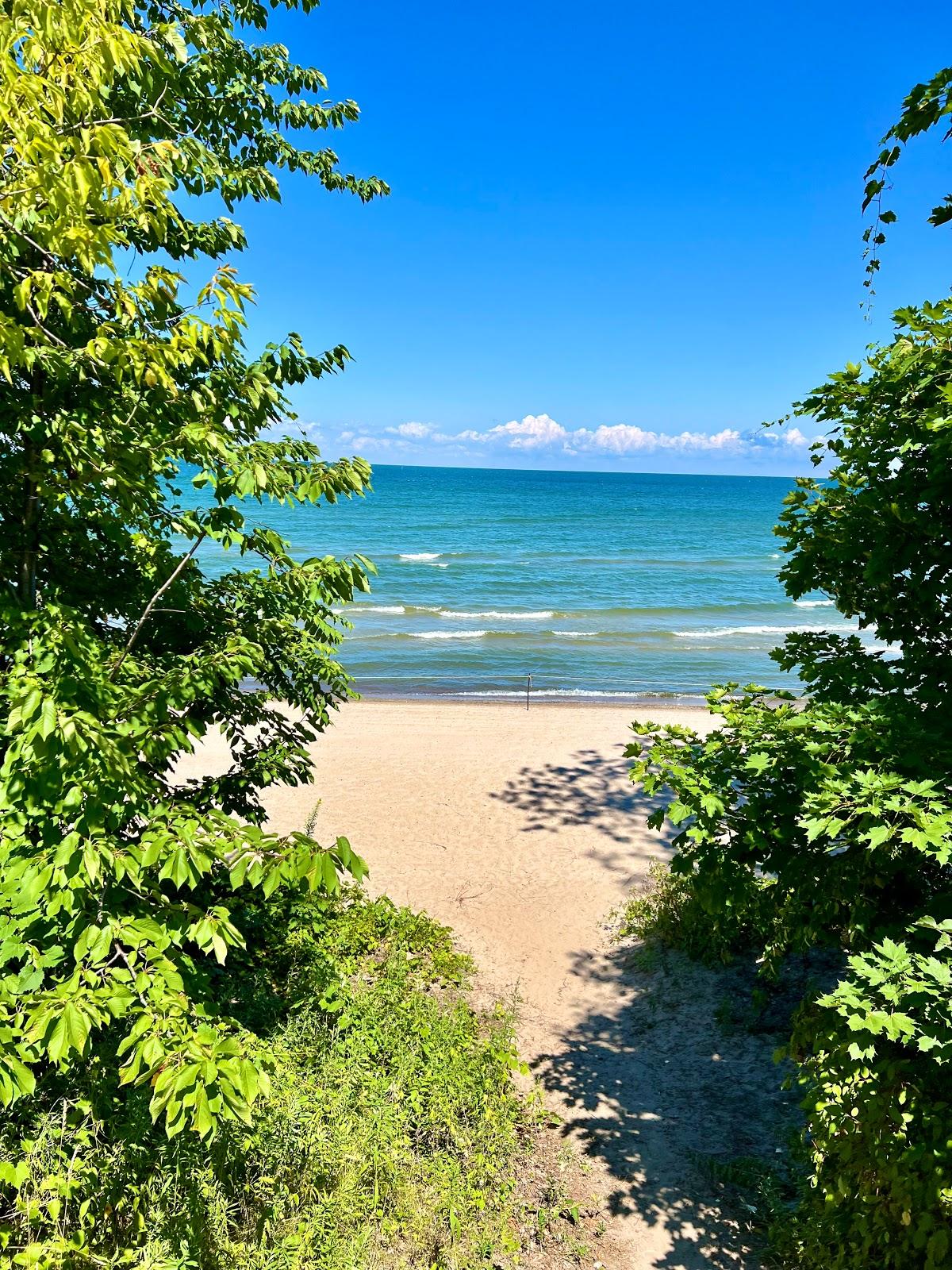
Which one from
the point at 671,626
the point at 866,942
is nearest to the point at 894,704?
the point at 866,942

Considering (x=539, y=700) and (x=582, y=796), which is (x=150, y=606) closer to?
(x=582, y=796)

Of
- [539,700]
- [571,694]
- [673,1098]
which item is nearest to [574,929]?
[673,1098]

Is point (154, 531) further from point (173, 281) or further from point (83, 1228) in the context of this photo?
point (83, 1228)

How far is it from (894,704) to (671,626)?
28947mm

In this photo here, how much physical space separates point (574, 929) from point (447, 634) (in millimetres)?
20959

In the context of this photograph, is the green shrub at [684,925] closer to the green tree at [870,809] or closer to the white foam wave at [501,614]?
the green tree at [870,809]

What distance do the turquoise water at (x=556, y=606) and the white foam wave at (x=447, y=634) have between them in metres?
0.10

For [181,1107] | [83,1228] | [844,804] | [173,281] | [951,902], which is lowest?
[83,1228]

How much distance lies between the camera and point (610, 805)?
39.6 ft

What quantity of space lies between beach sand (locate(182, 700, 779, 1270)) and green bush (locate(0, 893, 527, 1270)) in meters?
0.82

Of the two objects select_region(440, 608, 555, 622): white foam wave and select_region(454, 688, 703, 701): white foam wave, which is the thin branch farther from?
select_region(440, 608, 555, 622): white foam wave

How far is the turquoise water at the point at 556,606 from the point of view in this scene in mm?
24016

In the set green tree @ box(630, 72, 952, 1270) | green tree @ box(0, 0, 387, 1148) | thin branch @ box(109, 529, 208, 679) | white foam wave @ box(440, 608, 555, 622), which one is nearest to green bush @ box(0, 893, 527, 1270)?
green tree @ box(0, 0, 387, 1148)

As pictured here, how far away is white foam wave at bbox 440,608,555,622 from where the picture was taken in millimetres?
32469
